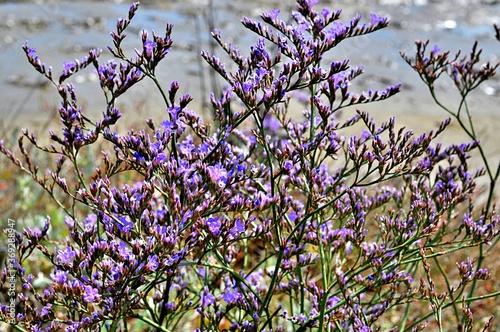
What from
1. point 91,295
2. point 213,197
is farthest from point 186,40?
point 91,295

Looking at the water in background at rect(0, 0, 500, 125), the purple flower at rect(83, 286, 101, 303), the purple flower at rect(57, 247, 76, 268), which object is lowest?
the purple flower at rect(83, 286, 101, 303)

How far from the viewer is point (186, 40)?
8.56 m

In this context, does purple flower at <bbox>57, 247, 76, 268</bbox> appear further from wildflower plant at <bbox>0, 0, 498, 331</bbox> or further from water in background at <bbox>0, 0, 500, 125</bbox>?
water in background at <bbox>0, 0, 500, 125</bbox>

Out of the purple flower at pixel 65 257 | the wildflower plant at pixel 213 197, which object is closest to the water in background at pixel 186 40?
the wildflower plant at pixel 213 197

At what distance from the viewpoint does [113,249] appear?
1389 mm

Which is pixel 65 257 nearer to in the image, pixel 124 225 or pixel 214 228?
pixel 124 225

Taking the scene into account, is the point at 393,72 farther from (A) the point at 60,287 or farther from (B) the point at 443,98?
(A) the point at 60,287

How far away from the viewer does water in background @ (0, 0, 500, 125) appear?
6496 millimetres

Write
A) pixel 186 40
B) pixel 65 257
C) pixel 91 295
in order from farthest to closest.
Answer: pixel 186 40 → pixel 65 257 → pixel 91 295

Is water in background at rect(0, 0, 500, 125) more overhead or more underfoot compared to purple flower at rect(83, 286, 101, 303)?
more overhead

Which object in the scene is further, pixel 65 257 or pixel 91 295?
Answer: pixel 65 257

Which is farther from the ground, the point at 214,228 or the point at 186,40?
the point at 186,40

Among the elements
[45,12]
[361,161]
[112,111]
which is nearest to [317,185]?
[361,161]

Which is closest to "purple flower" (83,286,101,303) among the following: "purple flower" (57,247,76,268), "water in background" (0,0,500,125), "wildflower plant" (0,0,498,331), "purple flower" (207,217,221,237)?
"wildflower plant" (0,0,498,331)
